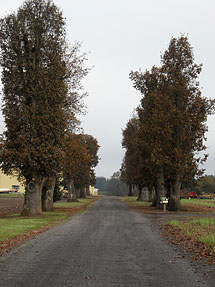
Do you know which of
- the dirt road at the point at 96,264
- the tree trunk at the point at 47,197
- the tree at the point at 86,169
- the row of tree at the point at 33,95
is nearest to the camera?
the dirt road at the point at 96,264

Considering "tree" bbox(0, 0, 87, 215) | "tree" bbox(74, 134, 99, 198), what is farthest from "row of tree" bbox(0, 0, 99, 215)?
"tree" bbox(74, 134, 99, 198)

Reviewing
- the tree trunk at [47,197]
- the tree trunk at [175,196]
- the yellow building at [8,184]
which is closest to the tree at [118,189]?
the yellow building at [8,184]

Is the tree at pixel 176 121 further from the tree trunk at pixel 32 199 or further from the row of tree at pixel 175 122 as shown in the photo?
the tree trunk at pixel 32 199

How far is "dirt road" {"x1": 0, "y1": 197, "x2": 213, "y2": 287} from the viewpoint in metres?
7.38

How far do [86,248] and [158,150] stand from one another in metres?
22.1

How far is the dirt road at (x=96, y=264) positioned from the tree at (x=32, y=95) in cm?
1202

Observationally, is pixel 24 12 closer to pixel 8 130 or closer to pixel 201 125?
pixel 8 130

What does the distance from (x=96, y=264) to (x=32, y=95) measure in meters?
18.9

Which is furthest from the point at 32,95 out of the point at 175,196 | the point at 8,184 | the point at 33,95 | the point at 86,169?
the point at 8,184

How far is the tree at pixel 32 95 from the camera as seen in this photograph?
2516 centimetres

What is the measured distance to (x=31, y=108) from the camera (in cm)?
2541

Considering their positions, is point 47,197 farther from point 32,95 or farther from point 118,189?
point 118,189

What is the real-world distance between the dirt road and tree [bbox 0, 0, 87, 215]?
12.0 metres

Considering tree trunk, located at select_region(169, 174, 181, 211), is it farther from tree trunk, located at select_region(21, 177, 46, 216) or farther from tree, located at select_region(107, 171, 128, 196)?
tree, located at select_region(107, 171, 128, 196)
